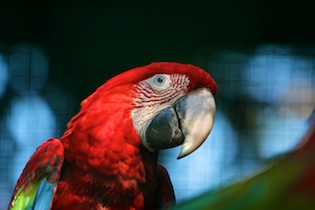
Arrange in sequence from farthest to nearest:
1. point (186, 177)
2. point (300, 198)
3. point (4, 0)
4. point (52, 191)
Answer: point (4, 0) < point (186, 177) < point (52, 191) < point (300, 198)

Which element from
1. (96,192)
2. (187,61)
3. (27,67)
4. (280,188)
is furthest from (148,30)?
(280,188)

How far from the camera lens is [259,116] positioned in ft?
3.18

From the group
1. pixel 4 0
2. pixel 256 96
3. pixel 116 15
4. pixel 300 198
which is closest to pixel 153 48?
pixel 116 15

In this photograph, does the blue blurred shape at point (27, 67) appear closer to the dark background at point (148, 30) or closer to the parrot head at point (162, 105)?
the dark background at point (148, 30)

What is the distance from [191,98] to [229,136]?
0.80 feet

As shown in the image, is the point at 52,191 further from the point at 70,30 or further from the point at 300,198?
the point at 300,198

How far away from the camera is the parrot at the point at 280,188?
28cm

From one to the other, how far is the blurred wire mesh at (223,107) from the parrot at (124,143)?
0.20 m

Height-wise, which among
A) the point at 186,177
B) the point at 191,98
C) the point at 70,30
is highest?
the point at 70,30

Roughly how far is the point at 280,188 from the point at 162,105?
464mm

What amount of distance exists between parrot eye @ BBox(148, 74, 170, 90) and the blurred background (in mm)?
185

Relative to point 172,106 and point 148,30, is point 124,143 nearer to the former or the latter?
point 172,106

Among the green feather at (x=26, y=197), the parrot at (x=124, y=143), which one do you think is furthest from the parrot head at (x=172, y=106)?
the green feather at (x=26, y=197)

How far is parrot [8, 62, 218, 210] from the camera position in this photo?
73 centimetres
